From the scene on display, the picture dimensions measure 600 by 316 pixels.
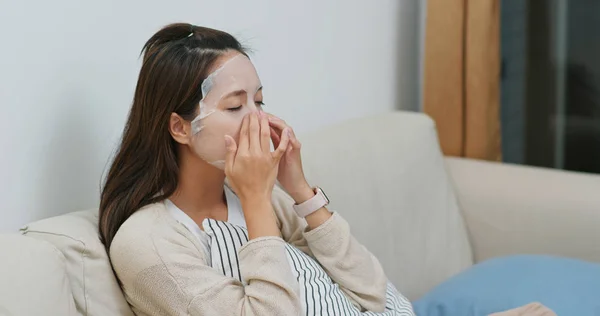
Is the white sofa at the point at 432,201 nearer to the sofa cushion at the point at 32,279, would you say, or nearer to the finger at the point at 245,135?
the finger at the point at 245,135

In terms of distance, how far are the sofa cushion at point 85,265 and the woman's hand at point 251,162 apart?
242mm

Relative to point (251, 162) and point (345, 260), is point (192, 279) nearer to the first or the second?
point (251, 162)

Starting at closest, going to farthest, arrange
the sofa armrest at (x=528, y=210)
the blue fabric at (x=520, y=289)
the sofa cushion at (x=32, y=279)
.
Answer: the sofa cushion at (x=32, y=279), the blue fabric at (x=520, y=289), the sofa armrest at (x=528, y=210)

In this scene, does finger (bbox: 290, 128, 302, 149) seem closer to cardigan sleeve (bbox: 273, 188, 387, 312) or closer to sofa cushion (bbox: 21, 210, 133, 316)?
cardigan sleeve (bbox: 273, 188, 387, 312)

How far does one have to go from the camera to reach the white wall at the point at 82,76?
1.40 m

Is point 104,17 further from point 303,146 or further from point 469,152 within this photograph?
point 469,152

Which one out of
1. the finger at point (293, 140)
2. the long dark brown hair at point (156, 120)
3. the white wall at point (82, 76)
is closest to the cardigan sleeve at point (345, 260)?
the finger at point (293, 140)

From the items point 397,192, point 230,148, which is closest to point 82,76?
point 230,148

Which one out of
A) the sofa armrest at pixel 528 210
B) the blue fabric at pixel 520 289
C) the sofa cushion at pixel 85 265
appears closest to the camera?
the sofa cushion at pixel 85 265

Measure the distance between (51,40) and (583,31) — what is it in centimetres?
194

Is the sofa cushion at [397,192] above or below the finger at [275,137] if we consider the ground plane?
below

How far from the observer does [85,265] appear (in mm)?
1280

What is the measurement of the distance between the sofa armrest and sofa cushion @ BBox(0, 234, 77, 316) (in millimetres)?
1377

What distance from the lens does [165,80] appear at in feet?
4.50
